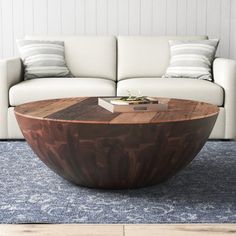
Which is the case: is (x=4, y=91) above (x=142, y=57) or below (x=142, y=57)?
below

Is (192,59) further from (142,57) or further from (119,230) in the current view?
(119,230)

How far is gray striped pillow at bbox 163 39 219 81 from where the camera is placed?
3.93 metres

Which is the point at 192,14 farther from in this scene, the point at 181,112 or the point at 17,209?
the point at 17,209

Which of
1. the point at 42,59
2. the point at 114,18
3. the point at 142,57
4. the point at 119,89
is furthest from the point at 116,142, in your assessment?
the point at 114,18

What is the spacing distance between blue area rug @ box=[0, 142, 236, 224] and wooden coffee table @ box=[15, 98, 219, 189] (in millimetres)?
83

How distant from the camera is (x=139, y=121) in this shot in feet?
6.77

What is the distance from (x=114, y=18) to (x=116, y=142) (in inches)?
106

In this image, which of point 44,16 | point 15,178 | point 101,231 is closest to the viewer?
point 101,231

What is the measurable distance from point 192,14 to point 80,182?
106 inches

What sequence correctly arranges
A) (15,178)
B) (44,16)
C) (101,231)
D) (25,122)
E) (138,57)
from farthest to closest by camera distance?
(44,16), (138,57), (15,178), (25,122), (101,231)

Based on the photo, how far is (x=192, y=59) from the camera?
13.0 ft

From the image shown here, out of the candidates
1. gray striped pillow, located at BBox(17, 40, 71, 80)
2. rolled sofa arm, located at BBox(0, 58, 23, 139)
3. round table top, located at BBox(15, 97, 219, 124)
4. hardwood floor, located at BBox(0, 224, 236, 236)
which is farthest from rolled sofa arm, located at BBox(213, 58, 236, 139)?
hardwood floor, located at BBox(0, 224, 236, 236)

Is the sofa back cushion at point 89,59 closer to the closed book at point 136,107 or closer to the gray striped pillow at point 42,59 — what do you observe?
the gray striped pillow at point 42,59

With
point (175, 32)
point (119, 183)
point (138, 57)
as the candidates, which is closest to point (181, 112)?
point (119, 183)
